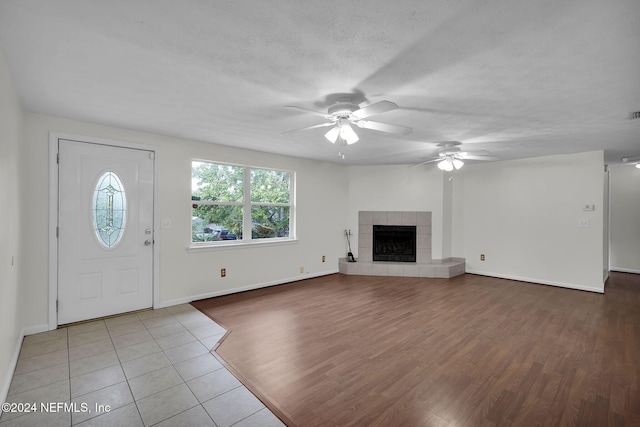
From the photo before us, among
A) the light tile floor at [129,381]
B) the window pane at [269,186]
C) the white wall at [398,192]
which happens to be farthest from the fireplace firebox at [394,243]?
the light tile floor at [129,381]

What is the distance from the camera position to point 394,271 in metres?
5.61

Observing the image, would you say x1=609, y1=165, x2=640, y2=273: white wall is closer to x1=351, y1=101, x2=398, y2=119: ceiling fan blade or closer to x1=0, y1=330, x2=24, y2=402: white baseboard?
x1=351, y1=101, x2=398, y2=119: ceiling fan blade

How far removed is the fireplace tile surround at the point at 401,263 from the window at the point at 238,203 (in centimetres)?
164

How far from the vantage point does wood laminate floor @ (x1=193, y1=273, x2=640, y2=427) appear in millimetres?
1863

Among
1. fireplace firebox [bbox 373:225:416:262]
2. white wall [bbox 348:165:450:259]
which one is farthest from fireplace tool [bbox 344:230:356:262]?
fireplace firebox [bbox 373:225:416:262]

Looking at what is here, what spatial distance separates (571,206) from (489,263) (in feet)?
5.43

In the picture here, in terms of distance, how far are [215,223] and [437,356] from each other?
11.1ft

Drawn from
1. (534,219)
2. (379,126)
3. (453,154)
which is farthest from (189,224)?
(534,219)

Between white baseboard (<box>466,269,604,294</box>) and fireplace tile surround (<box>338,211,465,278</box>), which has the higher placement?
fireplace tile surround (<box>338,211,465,278</box>)

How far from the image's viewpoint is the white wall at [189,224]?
116 inches

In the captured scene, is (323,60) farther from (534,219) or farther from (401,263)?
(534,219)

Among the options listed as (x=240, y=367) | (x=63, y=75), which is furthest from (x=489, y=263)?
(x=63, y=75)

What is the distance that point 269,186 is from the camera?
195 inches

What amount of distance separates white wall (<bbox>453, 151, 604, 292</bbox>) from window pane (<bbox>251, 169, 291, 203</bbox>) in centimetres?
361
